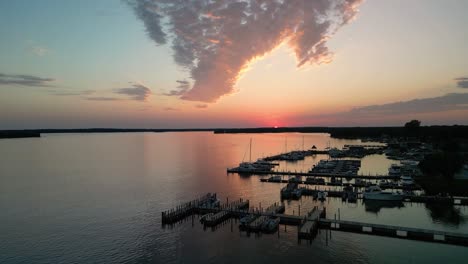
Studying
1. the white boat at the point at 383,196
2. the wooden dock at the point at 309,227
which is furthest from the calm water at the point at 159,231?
the white boat at the point at 383,196

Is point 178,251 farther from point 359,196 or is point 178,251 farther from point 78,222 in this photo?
point 359,196

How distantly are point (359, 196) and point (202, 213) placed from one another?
78.7 ft

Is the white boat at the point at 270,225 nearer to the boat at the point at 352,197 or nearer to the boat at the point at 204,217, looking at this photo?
the boat at the point at 204,217

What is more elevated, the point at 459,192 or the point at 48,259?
the point at 459,192

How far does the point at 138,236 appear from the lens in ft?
117

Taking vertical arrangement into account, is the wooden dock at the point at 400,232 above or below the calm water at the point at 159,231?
above

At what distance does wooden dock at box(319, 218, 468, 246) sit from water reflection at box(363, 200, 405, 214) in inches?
396

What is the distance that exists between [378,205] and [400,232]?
12785mm

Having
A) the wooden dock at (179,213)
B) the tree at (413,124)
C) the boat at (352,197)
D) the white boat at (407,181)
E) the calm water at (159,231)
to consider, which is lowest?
the calm water at (159,231)

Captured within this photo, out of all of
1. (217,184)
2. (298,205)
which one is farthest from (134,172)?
(298,205)

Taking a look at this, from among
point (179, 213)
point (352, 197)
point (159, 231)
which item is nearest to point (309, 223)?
point (179, 213)

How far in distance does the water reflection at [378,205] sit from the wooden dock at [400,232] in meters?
10.1

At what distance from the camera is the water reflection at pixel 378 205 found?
4444cm

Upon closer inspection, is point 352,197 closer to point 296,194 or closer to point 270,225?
point 296,194
